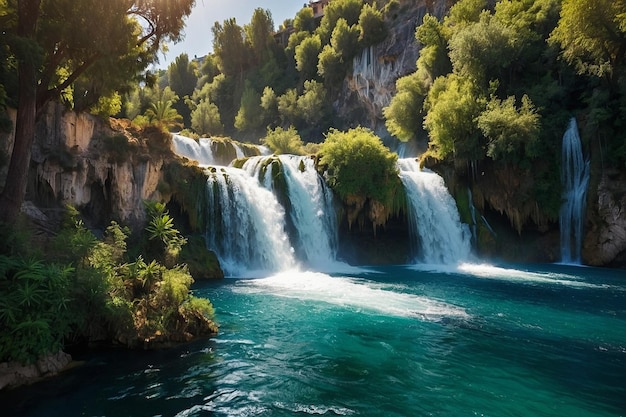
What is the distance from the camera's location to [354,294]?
15297 mm

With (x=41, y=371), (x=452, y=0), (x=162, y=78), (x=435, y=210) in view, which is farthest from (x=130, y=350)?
(x=162, y=78)

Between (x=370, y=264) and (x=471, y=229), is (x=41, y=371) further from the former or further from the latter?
(x=471, y=229)

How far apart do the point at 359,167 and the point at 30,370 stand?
20767 mm

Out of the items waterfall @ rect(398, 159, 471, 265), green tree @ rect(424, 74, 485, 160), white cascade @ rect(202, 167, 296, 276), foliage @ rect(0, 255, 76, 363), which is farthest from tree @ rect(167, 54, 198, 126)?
foliage @ rect(0, 255, 76, 363)

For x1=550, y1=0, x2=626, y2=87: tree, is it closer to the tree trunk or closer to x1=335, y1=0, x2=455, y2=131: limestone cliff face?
x1=335, y1=0, x2=455, y2=131: limestone cliff face

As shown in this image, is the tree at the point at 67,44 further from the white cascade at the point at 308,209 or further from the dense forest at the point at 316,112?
the white cascade at the point at 308,209

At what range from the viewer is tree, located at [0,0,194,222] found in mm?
10469

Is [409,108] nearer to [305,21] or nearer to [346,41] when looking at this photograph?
[346,41]

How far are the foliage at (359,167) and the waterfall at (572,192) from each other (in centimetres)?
1133

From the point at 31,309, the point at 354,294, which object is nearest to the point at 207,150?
the point at 354,294

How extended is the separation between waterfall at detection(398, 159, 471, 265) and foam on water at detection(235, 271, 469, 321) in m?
8.92

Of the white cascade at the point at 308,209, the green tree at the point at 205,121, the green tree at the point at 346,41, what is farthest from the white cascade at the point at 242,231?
the green tree at the point at 205,121

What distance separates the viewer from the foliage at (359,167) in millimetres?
25281

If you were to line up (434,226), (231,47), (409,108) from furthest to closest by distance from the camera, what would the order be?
1. (231,47)
2. (409,108)
3. (434,226)
